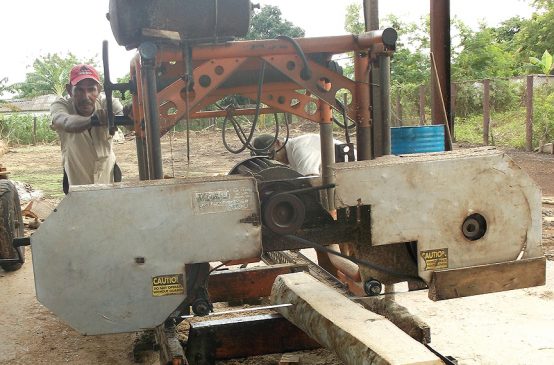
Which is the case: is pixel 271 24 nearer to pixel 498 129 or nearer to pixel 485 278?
pixel 498 129

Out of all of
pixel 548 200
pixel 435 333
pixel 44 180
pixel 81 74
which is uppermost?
pixel 81 74

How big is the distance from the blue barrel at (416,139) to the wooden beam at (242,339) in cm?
116

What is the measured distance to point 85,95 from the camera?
5.39 metres

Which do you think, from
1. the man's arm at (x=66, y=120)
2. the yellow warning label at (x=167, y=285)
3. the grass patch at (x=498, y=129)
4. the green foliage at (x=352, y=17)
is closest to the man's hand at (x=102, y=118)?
the man's arm at (x=66, y=120)

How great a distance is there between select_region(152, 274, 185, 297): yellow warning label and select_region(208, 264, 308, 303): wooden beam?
173 centimetres

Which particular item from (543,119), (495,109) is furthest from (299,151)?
(495,109)

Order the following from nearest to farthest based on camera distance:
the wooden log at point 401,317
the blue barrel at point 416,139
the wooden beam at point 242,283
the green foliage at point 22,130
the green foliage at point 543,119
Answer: the wooden log at point 401,317, the blue barrel at point 416,139, the wooden beam at point 242,283, the green foliage at point 543,119, the green foliage at point 22,130

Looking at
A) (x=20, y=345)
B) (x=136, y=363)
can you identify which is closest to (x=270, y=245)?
(x=136, y=363)

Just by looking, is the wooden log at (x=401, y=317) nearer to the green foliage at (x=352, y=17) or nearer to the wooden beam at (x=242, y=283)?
the wooden beam at (x=242, y=283)

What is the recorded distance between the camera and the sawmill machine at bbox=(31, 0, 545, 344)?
2.74 metres

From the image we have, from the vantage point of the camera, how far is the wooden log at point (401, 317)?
336 centimetres

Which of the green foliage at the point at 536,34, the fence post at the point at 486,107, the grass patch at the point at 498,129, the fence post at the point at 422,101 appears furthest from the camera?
the green foliage at the point at 536,34

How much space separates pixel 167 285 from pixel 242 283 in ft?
6.01

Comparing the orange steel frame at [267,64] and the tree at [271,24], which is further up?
the tree at [271,24]
